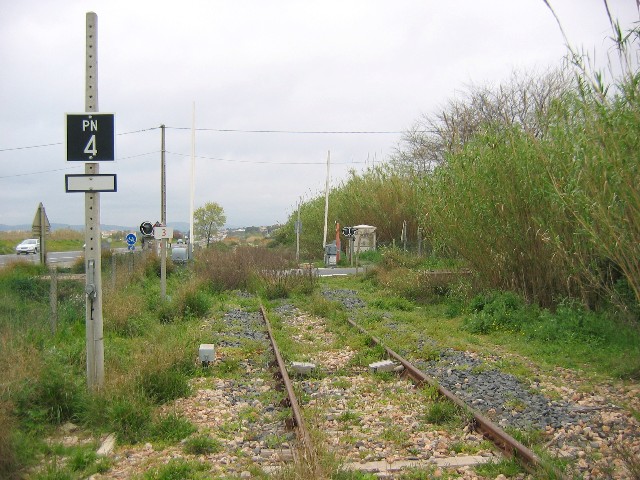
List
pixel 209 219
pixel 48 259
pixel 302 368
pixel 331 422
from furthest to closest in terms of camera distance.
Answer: pixel 209 219
pixel 48 259
pixel 302 368
pixel 331 422

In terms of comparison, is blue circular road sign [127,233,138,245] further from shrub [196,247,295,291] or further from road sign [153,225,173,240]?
road sign [153,225,173,240]

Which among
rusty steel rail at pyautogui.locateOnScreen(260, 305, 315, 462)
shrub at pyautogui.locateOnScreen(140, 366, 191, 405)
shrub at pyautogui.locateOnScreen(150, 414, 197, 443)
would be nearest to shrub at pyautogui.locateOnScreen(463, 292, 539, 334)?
rusty steel rail at pyautogui.locateOnScreen(260, 305, 315, 462)

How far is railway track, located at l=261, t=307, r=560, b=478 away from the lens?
5.48m

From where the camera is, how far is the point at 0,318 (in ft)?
30.2

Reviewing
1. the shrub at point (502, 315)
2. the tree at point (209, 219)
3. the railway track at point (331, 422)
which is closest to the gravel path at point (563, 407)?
the railway track at point (331, 422)

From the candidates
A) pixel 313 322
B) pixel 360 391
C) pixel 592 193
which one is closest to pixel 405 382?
pixel 360 391

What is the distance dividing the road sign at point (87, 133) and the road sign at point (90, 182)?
0.20m

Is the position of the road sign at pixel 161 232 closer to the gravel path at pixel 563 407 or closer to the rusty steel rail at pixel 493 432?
the gravel path at pixel 563 407

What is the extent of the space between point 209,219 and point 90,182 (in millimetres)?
59875

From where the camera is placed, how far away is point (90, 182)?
7.27 metres

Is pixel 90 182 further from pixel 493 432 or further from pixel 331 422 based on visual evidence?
pixel 493 432

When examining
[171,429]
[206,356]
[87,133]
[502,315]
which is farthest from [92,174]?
[502,315]

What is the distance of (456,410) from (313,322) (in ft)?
24.5

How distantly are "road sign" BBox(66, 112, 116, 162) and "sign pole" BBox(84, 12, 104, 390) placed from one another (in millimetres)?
152
